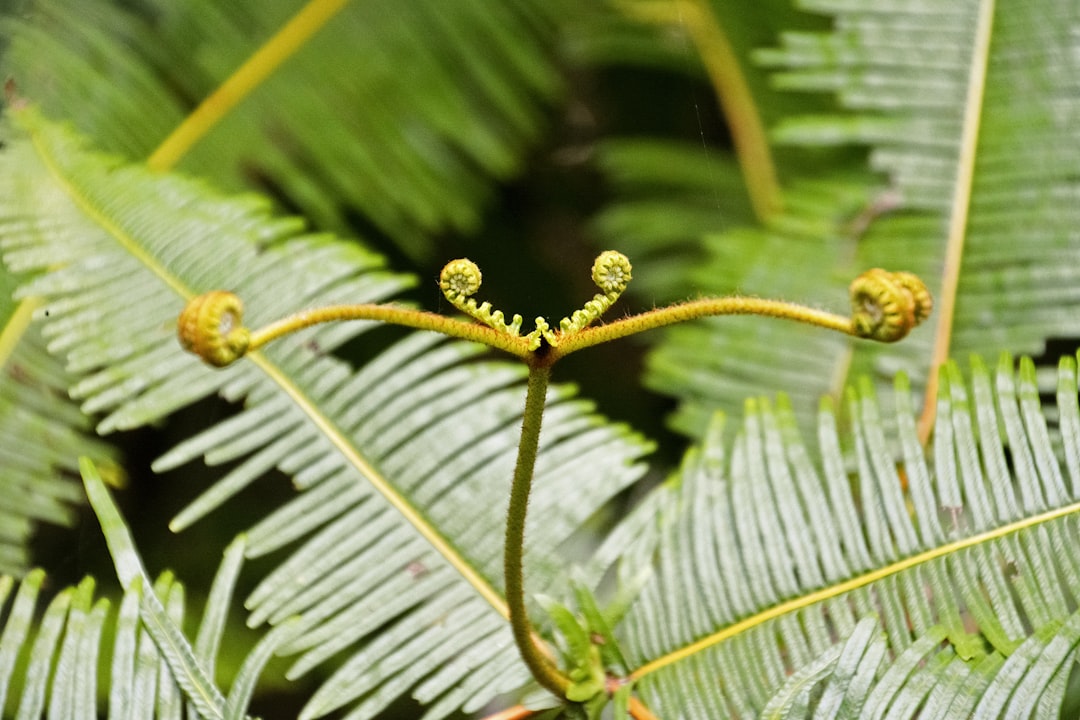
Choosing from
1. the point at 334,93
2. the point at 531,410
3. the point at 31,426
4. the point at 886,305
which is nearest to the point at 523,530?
the point at 531,410

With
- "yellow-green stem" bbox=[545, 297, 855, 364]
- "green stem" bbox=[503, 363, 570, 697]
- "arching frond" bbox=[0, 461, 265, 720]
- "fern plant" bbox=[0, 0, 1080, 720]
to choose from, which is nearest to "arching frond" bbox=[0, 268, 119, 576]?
"fern plant" bbox=[0, 0, 1080, 720]

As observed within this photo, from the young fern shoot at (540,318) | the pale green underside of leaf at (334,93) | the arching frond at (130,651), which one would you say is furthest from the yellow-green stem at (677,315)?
the pale green underside of leaf at (334,93)

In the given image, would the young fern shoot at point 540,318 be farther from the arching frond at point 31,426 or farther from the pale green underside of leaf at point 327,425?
the arching frond at point 31,426

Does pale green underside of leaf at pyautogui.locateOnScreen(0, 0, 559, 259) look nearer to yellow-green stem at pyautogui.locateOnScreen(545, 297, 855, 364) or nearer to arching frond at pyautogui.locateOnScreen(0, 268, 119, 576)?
arching frond at pyautogui.locateOnScreen(0, 268, 119, 576)

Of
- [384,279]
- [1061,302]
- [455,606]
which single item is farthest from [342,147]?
[1061,302]

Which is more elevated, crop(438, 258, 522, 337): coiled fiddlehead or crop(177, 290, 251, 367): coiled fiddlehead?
crop(177, 290, 251, 367): coiled fiddlehead

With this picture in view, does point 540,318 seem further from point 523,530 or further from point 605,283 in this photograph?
point 523,530

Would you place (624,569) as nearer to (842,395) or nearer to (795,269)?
(842,395)
